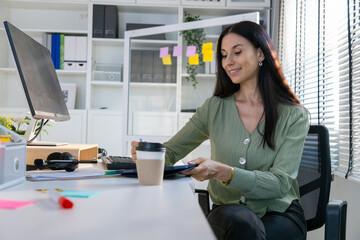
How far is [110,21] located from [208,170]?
3014mm

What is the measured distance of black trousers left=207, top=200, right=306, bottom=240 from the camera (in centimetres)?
100

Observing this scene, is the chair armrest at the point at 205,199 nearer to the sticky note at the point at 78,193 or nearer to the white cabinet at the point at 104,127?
the sticky note at the point at 78,193

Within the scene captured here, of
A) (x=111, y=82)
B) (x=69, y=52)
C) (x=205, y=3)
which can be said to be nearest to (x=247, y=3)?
(x=205, y=3)

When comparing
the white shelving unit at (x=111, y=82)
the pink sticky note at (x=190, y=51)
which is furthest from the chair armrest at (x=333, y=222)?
the pink sticky note at (x=190, y=51)

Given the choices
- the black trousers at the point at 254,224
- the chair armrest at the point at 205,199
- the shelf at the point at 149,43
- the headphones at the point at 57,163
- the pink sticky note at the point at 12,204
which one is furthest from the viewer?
the shelf at the point at 149,43

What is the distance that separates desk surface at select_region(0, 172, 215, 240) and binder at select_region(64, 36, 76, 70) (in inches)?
121

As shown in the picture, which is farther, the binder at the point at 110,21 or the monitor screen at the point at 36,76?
the binder at the point at 110,21

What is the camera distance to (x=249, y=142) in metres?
1.37

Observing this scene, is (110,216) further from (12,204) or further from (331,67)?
(331,67)

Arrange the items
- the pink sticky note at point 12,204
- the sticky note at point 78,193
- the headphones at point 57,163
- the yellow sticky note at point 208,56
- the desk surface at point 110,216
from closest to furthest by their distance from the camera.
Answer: the desk surface at point 110,216 < the pink sticky note at point 12,204 < the sticky note at point 78,193 < the headphones at point 57,163 < the yellow sticky note at point 208,56

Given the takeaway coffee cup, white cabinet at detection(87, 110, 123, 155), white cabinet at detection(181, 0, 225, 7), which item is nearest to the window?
white cabinet at detection(181, 0, 225, 7)

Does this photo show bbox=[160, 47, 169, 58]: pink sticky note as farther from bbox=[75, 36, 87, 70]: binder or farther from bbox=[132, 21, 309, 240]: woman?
bbox=[132, 21, 309, 240]: woman

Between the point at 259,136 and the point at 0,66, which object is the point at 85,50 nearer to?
the point at 0,66

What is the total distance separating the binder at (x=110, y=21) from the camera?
3740 millimetres
